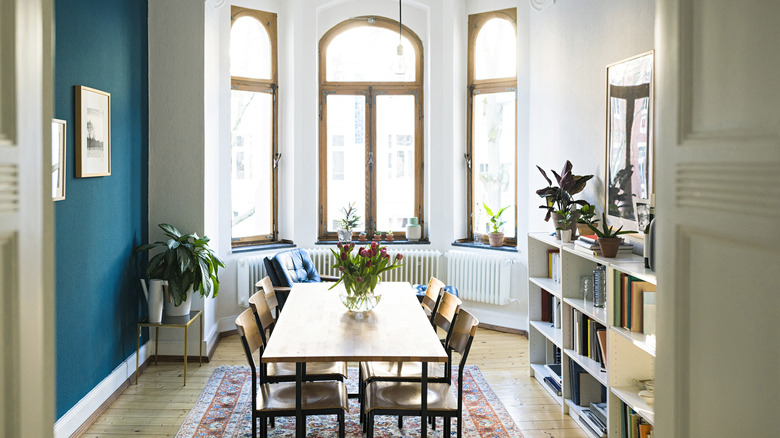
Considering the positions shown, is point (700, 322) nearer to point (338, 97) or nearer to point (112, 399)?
point (112, 399)

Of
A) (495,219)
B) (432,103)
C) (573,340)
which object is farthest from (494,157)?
(573,340)

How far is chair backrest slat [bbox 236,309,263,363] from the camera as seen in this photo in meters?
3.39

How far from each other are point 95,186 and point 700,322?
411 centimetres

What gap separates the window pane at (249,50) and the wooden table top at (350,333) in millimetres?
3077

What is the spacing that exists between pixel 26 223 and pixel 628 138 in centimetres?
381

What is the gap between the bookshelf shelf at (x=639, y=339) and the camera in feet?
11.0

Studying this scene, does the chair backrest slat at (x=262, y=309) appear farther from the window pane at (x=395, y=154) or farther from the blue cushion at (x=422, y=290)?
the window pane at (x=395, y=154)

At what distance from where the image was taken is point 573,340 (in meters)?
4.55

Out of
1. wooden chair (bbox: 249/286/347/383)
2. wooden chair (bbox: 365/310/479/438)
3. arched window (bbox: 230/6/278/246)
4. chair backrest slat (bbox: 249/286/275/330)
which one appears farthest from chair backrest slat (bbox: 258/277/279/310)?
arched window (bbox: 230/6/278/246)

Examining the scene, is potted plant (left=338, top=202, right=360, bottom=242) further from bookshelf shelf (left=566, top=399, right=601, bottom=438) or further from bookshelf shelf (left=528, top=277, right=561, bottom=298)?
bookshelf shelf (left=566, top=399, right=601, bottom=438)

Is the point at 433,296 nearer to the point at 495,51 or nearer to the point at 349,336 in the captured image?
the point at 349,336

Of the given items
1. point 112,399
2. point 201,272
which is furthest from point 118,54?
point 112,399

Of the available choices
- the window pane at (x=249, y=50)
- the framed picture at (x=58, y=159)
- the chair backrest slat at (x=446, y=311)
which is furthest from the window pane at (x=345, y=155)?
the framed picture at (x=58, y=159)

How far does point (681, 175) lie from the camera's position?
144 centimetres
